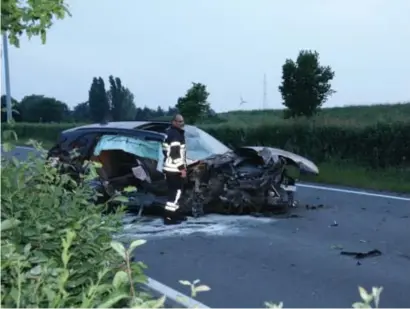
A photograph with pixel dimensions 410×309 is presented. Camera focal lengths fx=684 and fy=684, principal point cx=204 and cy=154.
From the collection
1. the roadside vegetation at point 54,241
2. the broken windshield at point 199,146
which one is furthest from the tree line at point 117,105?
the roadside vegetation at point 54,241

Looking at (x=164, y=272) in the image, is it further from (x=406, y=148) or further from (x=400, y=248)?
(x=406, y=148)

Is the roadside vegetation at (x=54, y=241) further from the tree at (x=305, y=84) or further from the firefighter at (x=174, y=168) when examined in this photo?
the tree at (x=305, y=84)

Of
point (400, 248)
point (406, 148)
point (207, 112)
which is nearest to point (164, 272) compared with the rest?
point (400, 248)

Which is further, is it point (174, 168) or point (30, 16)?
point (174, 168)

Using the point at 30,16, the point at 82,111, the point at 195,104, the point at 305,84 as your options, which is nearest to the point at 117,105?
the point at 82,111

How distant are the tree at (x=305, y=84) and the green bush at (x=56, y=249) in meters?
25.4

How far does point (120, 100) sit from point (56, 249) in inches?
1276

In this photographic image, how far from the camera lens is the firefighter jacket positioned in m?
10.2

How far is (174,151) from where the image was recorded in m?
10.2

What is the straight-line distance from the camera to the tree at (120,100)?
33.4 m

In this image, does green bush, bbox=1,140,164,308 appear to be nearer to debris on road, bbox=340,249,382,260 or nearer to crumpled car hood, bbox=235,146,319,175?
debris on road, bbox=340,249,382,260

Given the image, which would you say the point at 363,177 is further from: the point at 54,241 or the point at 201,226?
the point at 54,241

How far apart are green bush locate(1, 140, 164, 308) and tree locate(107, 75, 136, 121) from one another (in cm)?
2853

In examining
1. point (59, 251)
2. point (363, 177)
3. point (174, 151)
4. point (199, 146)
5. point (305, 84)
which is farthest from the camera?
point (305, 84)
